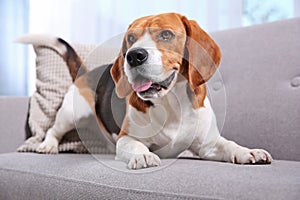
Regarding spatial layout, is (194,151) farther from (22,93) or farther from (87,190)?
(22,93)

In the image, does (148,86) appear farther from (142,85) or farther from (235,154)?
(235,154)

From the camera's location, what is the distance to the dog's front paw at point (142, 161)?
1.03 m

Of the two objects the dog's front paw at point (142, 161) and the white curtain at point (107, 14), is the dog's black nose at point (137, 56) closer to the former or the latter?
the dog's front paw at point (142, 161)

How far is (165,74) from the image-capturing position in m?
1.06

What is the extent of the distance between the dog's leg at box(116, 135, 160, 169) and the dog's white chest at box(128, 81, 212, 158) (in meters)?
0.05

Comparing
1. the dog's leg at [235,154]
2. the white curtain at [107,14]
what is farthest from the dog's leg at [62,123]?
the white curtain at [107,14]

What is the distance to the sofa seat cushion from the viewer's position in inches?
31.3

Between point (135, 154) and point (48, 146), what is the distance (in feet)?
1.92

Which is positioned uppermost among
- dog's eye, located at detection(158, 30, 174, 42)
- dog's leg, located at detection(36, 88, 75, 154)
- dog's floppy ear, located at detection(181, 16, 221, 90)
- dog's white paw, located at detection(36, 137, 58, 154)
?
dog's eye, located at detection(158, 30, 174, 42)

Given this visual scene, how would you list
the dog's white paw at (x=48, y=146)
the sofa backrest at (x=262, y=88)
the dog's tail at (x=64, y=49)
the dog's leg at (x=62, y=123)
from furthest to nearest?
the dog's tail at (x=64, y=49) → the dog's leg at (x=62, y=123) → the dog's white paw at (x=48, y=146) → the sofa backrest at (x=262, y=88)

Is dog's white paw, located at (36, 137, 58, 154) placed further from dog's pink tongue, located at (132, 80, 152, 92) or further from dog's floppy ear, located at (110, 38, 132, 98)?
dog's pink tongue, located at (132, 80, 152, 92)

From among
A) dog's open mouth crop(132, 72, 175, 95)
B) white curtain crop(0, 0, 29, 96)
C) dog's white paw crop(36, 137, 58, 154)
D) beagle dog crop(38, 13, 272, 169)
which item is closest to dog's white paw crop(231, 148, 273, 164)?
beagle dog crop(38, 13, 272, 169)

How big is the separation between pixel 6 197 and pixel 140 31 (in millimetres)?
693

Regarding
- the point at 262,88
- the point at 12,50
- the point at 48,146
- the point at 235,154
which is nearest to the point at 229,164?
the point at 235,154
